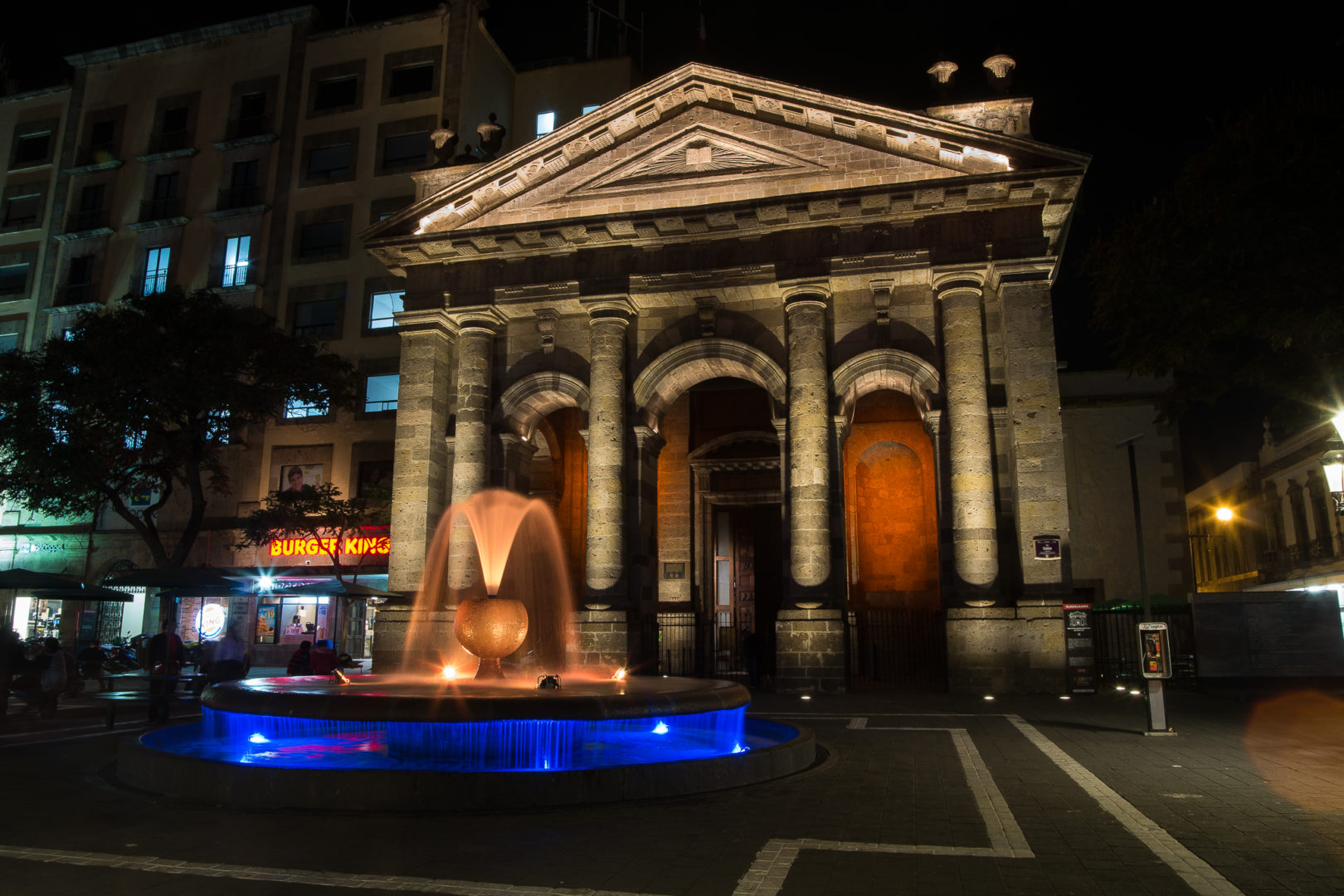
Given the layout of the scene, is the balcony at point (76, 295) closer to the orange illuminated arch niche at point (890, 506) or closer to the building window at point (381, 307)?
the building window at point (381, 307)

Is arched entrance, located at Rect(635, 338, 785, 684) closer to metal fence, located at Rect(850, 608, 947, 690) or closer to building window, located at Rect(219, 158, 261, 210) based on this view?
metal fence, located at Rect(850, 608, 947, 690)

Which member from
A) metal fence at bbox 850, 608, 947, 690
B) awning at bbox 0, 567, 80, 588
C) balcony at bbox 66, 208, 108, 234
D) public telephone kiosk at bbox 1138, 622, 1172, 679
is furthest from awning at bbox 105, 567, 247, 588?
balcony at bbox 66, 208, 108, 234

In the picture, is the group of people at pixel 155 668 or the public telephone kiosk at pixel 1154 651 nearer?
the public telephone kiosk at pixel 1154 651

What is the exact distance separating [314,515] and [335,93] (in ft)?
56.5

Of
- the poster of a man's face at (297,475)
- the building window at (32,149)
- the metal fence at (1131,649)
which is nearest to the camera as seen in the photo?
the metal fence at (1131,649)

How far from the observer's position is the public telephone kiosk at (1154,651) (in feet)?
41.2

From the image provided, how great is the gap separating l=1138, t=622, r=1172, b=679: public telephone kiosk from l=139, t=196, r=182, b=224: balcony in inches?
1438

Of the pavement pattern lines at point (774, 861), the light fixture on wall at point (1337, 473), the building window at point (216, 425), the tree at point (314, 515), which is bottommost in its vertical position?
A: the pavement pattern lines at point (774, 861)

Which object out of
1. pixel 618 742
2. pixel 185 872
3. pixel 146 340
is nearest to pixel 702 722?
pixel 618 742

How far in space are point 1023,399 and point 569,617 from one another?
1122 centimetres

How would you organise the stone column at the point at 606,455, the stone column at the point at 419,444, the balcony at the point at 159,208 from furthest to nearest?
the balcony at the point at 159,208 → the stone column at the point at 419,444 → the stone column at the point at 606,455

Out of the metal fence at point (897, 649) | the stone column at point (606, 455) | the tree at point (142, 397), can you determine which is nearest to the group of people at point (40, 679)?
the tree at point (142, 397)

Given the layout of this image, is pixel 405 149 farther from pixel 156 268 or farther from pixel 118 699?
pixel 118 699

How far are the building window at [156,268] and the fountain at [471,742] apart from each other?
2848 centimetres
